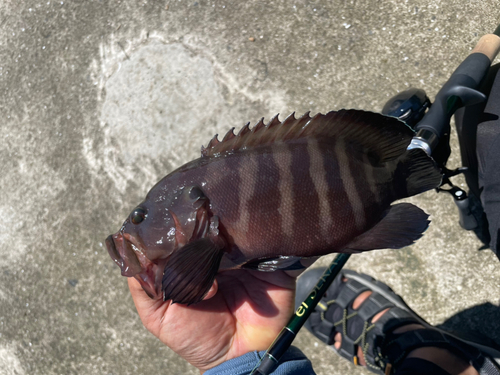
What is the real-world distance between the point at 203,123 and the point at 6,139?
66.5 inches

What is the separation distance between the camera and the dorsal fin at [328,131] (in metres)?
1.33

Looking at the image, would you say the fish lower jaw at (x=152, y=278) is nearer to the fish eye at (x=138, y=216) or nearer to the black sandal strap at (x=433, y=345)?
the fish eye at (x=138, y=216)

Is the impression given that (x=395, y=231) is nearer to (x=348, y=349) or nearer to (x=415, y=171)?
(x=415, y=171)

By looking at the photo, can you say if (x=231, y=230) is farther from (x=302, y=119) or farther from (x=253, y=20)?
(x=253, y=20)

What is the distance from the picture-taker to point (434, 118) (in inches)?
66.9

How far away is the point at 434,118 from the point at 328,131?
0.66 m

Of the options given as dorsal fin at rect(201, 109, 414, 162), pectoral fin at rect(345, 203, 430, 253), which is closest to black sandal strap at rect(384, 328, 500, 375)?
pectoral fin at rect(345, 203, 430, 253)

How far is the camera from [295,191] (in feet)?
4.25

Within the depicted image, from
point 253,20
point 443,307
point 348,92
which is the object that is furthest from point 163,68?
point 443,307

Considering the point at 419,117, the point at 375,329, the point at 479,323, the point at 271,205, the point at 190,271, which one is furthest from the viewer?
the point at 375,329

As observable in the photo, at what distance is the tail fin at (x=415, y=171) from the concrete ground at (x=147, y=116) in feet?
3.11

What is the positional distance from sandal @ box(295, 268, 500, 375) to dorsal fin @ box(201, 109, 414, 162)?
4.20ft

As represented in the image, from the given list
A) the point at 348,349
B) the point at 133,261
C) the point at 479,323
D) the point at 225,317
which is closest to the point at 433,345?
the point at 479,323

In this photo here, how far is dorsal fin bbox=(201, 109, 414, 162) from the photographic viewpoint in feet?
4.37
